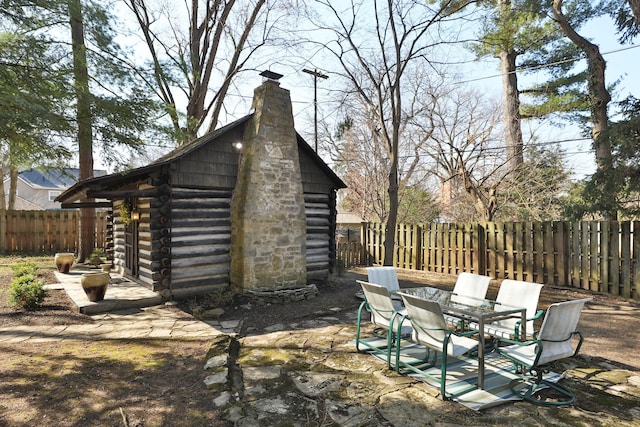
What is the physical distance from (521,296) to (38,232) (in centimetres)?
1787

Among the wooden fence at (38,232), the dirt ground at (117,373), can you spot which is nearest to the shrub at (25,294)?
the dirt ground at (117,373)

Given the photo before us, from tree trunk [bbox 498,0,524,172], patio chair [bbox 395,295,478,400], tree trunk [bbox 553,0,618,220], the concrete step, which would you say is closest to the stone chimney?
the concrete step

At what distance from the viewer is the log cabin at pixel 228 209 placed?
761cm

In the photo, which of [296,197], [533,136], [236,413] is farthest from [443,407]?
[533,136]

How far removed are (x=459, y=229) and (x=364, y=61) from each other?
6.02 metres

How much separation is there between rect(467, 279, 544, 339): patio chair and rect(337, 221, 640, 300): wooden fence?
4993 mm

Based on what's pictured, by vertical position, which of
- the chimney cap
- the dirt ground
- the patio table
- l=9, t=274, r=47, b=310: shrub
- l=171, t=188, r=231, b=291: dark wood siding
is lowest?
the dirt ground

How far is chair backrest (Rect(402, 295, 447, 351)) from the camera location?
3719 millimetres

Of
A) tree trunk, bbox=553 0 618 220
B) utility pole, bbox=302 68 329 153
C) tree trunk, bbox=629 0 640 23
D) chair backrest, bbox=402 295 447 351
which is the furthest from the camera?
utility pole, bbox=302 68 329 153

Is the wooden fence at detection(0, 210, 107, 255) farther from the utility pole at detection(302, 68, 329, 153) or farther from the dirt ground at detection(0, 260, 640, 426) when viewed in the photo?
the utility pole at detection(302, 68, 329, 153)

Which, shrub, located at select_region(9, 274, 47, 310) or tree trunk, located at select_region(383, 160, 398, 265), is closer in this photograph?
shrub, located at select_region(9, 274, 47, 310)

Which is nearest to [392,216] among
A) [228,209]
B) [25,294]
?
[228,209]

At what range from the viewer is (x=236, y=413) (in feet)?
10.9

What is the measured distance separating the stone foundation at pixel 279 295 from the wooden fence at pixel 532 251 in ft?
17.0
